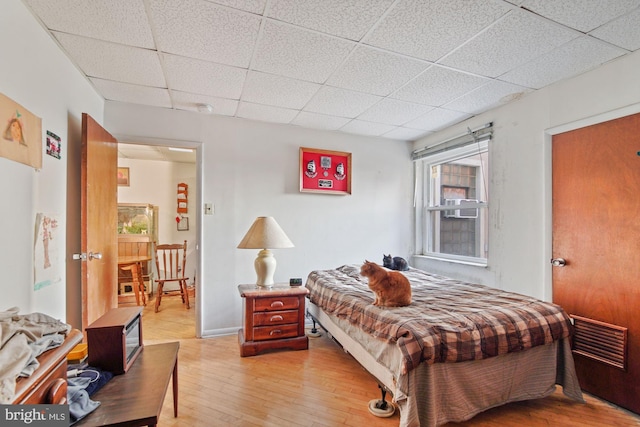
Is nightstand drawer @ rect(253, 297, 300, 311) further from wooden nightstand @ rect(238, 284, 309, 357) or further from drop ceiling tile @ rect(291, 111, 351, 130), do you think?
drop ceiling tile @ rect(291, 111, 351, 130)

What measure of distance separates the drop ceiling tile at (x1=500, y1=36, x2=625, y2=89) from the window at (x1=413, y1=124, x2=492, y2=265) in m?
0.70

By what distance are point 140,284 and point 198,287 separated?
1.99m

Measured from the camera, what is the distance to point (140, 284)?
14.7ft

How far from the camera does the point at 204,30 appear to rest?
1794 mm

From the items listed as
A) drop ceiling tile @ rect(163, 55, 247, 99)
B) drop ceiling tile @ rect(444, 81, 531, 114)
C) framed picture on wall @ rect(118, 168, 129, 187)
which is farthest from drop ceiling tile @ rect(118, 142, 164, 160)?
drop ceiling tile @ rect(444, 81, 531, 114)

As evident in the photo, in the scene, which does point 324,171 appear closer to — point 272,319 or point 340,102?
point 340,102

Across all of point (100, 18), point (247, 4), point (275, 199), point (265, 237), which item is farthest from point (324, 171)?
point (100, 18)

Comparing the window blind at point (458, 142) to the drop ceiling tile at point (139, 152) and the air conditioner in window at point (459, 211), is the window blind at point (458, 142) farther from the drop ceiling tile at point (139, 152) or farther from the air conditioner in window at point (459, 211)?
the drop ceiling tile at point (139, 152)

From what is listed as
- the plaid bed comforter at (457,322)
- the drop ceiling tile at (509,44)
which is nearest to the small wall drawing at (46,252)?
the plaid bed comforter at (457,322)

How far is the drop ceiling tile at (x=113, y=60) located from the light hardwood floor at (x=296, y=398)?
2.39 m

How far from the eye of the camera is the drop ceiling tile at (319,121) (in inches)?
127

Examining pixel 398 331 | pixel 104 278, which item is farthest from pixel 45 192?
pixel 398 331

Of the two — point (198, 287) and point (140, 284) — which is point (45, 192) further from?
point (140, 284)

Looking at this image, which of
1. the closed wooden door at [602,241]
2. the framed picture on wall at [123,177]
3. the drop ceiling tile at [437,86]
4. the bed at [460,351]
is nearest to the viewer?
the bed at [460,351]
